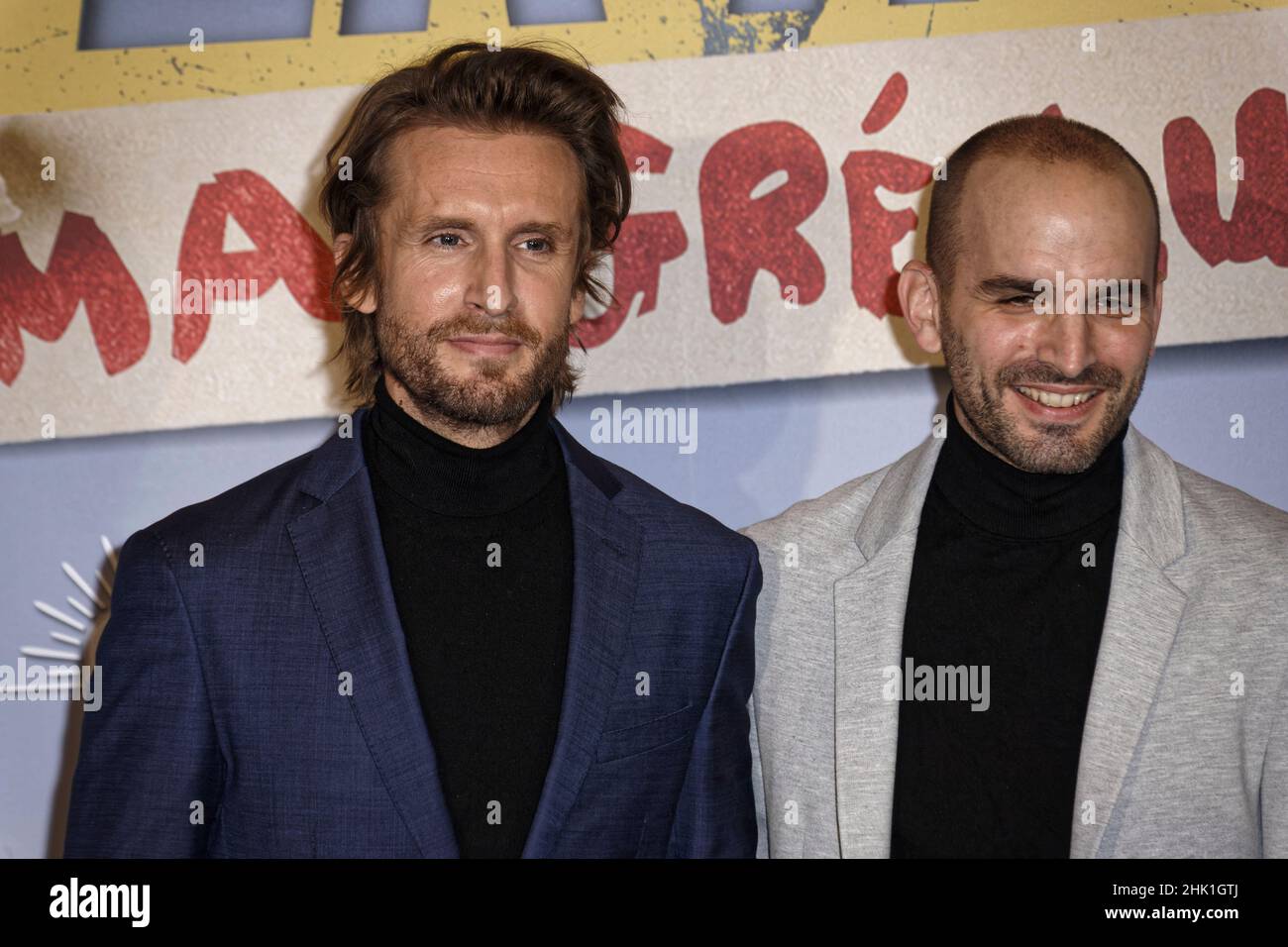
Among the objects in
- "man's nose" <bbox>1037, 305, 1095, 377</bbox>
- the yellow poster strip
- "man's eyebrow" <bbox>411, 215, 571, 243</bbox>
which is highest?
the yellow poster strip

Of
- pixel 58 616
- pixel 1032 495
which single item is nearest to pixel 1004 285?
pixel 1032 495

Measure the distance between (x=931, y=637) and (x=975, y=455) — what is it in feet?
1.20

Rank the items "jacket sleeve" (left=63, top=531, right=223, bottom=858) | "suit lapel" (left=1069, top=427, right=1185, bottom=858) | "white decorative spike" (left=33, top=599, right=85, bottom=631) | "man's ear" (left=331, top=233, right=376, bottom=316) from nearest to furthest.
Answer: "jacket sleeve" (left=63, top=531, right=223, bottom=858)
"suit lapel" (left=1069, top=427, right=1185, bottom=858)
"man's ear" (left=331, top=233, right=376, bottom=316)
"white decorative spike" (left=33, top=599, right=85, bottom=631)

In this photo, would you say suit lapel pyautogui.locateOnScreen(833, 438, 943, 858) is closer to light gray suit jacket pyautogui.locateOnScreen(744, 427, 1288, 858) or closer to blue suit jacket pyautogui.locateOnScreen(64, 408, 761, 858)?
light gray suit jacket pyautogui.locateOnScreen(744, 427, 1288, 858)

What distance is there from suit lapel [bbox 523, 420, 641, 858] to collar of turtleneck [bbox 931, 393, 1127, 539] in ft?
2.17

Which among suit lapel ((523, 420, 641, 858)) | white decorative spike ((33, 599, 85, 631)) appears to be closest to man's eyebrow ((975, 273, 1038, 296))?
suit lapel ((523, 420, 641, 858))

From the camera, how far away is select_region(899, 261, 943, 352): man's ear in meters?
2.78

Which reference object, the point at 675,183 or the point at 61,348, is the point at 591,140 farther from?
the point at 61,348

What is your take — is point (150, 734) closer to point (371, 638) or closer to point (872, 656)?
point (371, 638)

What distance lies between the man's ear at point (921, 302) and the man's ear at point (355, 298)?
107 cm

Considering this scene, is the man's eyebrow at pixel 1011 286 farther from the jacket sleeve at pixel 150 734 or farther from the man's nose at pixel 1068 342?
the jacket sleeve at pixel 150 734

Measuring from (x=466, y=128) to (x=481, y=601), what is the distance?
0.90 metres

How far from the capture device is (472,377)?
2.50m
